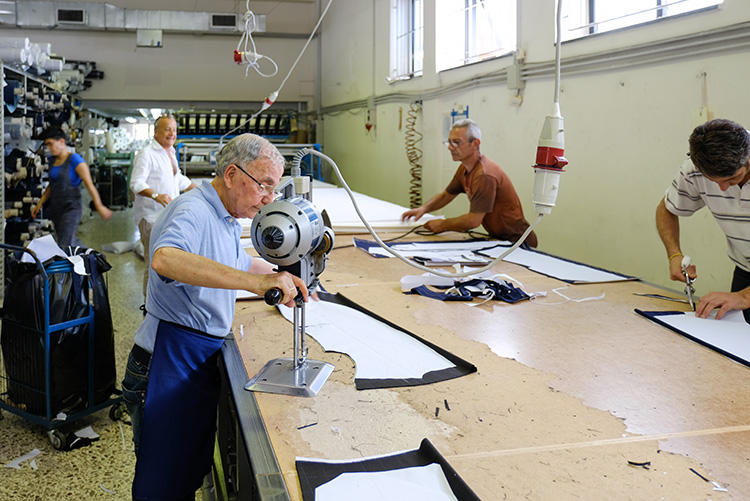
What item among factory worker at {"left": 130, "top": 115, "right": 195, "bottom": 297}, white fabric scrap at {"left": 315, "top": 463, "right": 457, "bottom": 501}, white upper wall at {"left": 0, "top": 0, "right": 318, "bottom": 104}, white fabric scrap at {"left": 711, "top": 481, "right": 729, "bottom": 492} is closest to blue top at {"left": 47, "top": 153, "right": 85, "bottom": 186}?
factory worker at {"left": 130, "top": 115, "right": 195, "bottom": 297}

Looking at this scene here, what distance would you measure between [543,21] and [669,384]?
10.7ft

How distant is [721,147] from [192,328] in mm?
1539

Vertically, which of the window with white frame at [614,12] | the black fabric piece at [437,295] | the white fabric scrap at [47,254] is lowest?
the black fabric piece at [437,295]

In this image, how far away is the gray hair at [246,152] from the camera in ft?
5.08

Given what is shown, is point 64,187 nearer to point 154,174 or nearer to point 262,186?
point 154,174

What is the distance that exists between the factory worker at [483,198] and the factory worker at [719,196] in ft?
3.70

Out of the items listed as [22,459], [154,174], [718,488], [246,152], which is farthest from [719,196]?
[154,174]

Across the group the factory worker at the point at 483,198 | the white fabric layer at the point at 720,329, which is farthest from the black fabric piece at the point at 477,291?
the factory worker at the point at 483,198

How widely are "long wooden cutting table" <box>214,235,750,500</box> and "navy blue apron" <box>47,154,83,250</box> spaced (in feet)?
11.3

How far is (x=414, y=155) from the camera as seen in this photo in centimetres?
629

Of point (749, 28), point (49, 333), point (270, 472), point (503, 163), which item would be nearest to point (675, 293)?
point (749, 28)

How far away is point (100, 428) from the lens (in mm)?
2672

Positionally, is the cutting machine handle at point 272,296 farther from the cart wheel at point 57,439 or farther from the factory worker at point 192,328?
the cart wheel at point 57,439

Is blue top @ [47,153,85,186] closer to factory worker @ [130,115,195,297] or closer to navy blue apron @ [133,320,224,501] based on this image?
factory worker @ [130,115,195,297]
